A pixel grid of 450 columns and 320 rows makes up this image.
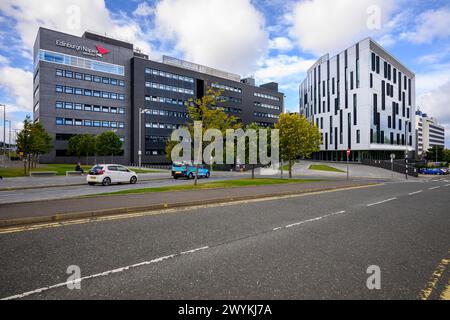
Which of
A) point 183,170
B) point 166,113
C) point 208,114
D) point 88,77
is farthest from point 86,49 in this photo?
point 208,114

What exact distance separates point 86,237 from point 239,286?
3944mm

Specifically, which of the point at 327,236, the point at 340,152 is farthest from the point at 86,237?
the point at 340,152

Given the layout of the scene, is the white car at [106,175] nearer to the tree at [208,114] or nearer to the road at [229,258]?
the tree at [208,114]

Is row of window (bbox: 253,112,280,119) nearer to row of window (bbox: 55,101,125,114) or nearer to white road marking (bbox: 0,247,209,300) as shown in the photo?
row of window (bbox: 55,101,125,114)

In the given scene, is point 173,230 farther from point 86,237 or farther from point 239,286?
point 239,286

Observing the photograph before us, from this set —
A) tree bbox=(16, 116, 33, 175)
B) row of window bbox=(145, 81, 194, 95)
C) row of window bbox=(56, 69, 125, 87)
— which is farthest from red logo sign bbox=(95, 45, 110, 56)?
tree bbox=(16, 116, 33, 175)

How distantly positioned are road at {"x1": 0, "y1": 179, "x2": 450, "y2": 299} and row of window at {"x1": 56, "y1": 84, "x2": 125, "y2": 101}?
56501 mm

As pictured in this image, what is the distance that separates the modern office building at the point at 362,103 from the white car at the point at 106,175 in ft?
180

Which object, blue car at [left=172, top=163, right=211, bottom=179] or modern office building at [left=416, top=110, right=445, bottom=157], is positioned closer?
blue car at [left=172, top=163, right=211, bottom=179]

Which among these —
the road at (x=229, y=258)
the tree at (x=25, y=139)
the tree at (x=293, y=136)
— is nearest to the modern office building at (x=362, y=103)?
the tree at (x=293, y=136)

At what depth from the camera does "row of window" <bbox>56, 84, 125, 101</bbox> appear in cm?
5126

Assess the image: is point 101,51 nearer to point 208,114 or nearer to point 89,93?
point 89,93

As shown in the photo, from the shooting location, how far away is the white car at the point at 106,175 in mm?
18922

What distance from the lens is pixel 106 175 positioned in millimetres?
19094
